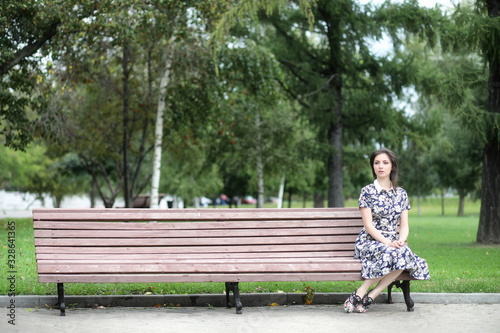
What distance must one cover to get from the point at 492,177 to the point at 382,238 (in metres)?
9.13

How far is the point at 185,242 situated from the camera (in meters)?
6.88

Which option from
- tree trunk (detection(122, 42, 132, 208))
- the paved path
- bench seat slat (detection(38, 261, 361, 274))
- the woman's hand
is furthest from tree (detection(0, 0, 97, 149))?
the woman's hand

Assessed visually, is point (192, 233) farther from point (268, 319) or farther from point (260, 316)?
point (268, 319)

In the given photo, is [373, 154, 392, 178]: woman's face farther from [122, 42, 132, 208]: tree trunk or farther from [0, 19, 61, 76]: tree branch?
[122, 42, 132, 208]: tree trunk

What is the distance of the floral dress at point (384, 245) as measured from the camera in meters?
6.40

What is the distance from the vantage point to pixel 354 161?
Result: 77.6 feet

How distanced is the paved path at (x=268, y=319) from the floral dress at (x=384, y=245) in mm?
466

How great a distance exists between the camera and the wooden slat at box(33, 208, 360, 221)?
265 inches

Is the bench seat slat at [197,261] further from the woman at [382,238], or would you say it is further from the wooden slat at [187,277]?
the woman at [382,238]

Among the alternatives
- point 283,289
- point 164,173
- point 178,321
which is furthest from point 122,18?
point 164,173

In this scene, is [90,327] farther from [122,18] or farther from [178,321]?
[122,18]

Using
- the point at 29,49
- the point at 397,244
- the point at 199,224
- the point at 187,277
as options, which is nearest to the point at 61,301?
the point at 187,277

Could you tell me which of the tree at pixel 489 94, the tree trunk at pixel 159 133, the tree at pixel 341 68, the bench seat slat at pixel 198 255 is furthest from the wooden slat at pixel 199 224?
the tree at pixel 341 68

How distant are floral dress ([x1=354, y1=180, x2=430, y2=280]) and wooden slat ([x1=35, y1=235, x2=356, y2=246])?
0.39 metres
